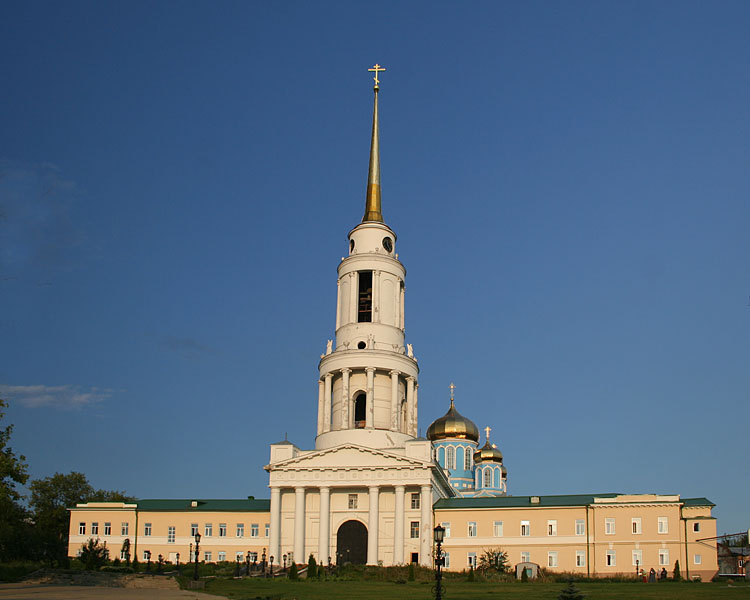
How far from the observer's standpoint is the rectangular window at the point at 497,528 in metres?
68.4

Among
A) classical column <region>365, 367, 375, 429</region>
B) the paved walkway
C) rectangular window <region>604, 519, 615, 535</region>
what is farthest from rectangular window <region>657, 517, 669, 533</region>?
the paved walkway

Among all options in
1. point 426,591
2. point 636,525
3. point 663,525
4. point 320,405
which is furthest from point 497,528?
point 426,591

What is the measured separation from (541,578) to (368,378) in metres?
20.4

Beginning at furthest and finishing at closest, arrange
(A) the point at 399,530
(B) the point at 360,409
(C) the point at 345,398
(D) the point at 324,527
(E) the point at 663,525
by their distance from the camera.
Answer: (B) the point at 360,409 < (C) the point at 345,398 < (D) the point at 324,527 < (A) the point at 399,530 < (E) the point at 663,525

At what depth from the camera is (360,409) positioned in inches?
2965

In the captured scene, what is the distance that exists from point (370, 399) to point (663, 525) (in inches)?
895

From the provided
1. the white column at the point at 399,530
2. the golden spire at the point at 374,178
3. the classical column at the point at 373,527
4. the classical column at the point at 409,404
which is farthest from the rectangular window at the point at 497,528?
the golden spire at the point at 374,178

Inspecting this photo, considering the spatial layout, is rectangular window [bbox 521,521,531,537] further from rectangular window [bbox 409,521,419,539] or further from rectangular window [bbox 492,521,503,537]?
rectangular window [bbox 409,521,419,539]

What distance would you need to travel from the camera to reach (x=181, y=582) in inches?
2005

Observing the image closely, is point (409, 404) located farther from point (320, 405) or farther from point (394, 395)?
point (320, 405)

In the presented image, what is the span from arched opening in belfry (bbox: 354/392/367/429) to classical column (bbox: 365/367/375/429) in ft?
7.04

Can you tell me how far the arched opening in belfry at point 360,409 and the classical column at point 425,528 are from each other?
9058mm

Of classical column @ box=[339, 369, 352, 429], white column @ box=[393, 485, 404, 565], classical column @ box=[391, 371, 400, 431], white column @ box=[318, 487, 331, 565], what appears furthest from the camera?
classical column @ box=[391, 371, 400, 431]

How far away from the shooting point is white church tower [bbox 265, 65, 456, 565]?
222ft
